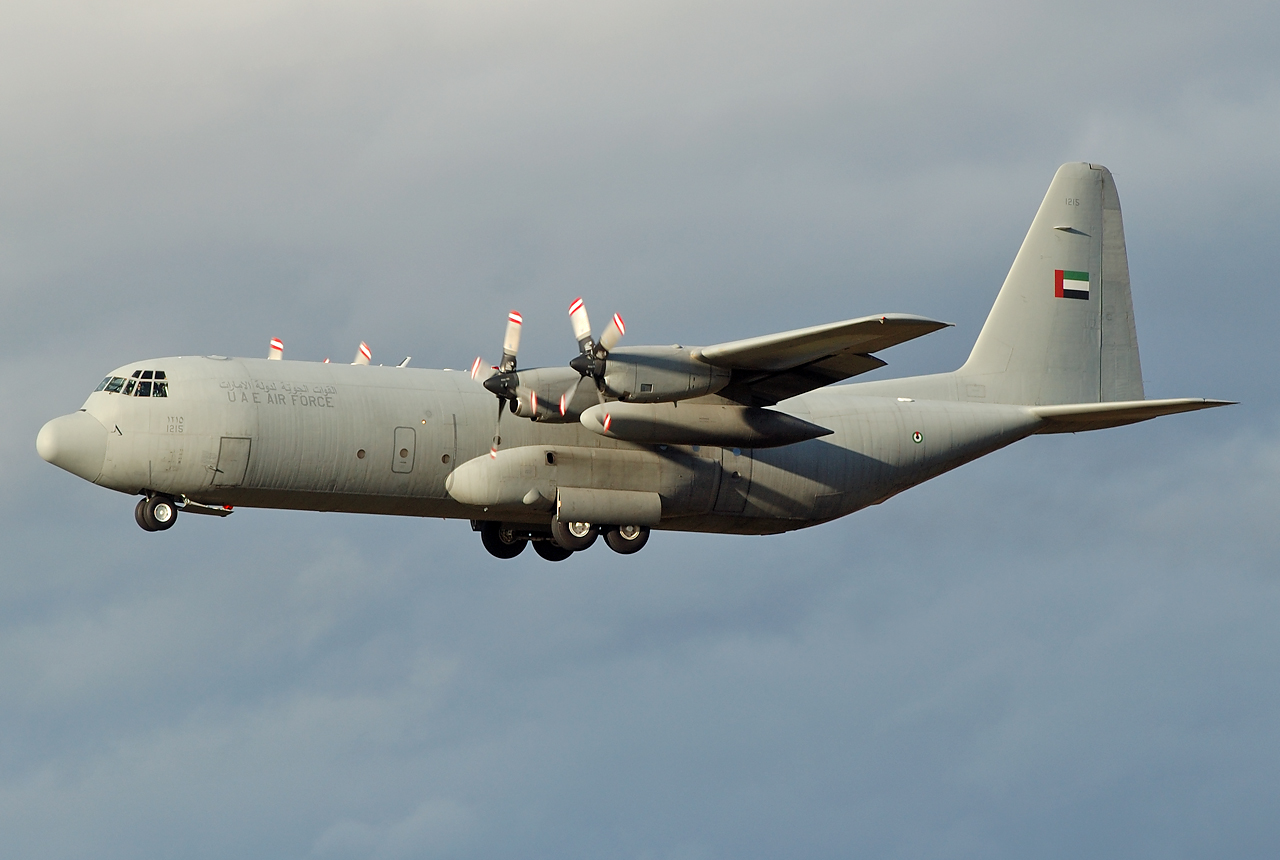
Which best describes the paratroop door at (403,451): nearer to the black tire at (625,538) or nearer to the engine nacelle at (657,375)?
the engine nacelle at (657,375)

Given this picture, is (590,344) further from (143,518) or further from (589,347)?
(143,518)

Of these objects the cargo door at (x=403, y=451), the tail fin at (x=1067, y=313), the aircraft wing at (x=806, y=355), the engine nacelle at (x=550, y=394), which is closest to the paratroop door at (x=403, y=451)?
the cargo door at (x=403, y=451)

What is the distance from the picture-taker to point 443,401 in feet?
87.2

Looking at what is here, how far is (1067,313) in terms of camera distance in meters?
32.2

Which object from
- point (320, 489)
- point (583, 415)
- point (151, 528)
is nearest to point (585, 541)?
point (583, 415)

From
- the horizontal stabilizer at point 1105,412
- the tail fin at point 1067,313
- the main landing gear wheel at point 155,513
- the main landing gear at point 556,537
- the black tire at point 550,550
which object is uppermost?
the tail fin at point 1067,313

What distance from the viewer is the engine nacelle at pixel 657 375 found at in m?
24.9

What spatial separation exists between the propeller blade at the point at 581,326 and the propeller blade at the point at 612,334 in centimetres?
32

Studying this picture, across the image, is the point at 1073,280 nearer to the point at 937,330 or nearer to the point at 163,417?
the point at 937,330

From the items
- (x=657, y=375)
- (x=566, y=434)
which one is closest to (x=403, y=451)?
(x=566, y=434)

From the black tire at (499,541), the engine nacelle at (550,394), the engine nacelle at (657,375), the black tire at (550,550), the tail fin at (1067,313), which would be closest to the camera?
the engine nacelle at (657,375)

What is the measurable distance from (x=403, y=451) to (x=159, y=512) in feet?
12.3

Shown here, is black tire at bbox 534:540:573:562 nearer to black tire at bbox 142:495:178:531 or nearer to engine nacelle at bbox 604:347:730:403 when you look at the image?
engine nacelle at bbox 604:347:730:403

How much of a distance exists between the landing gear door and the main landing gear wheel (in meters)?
8.87
